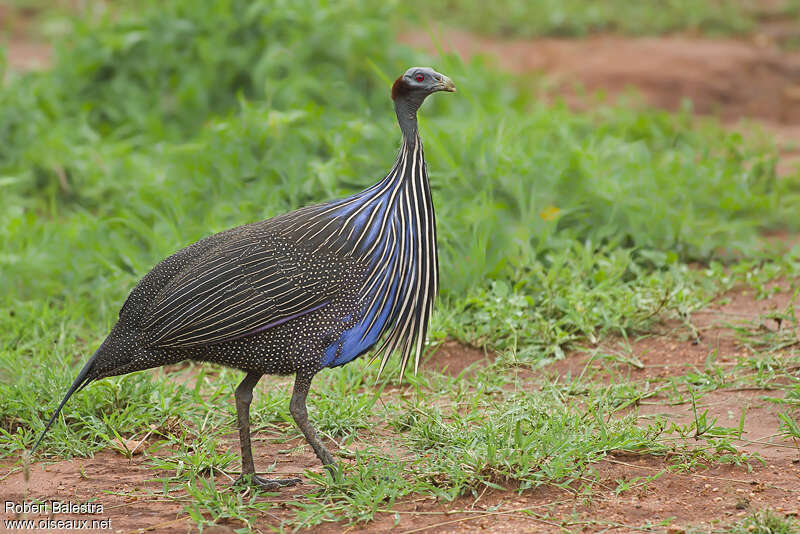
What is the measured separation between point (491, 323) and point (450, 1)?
734 centimetres

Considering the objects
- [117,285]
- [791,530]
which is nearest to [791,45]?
[117,285]

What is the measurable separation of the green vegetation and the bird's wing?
51 centimetres

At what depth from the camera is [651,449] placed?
3.49 m

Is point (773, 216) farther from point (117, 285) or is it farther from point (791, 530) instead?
point (117, 285)

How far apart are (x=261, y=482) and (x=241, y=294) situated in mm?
654

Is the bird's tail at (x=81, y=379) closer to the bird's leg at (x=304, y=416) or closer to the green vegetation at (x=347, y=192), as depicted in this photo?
the green vegetation at (x=347, y=192)

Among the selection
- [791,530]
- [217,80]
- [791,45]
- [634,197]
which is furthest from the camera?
[791,45]

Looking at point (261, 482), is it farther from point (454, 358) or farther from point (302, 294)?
point (454, 358)

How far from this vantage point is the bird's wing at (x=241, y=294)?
3.33 metres

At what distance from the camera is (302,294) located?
10.9 feet

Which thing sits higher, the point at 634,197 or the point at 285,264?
the point at 285,264

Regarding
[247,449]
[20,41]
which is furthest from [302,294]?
[20,41]

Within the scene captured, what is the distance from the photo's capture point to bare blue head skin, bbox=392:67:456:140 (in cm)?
354


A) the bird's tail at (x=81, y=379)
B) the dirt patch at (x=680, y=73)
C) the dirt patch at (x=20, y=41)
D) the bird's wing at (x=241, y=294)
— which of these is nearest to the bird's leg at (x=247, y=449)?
the bird's wing at (x=241, y=294)
